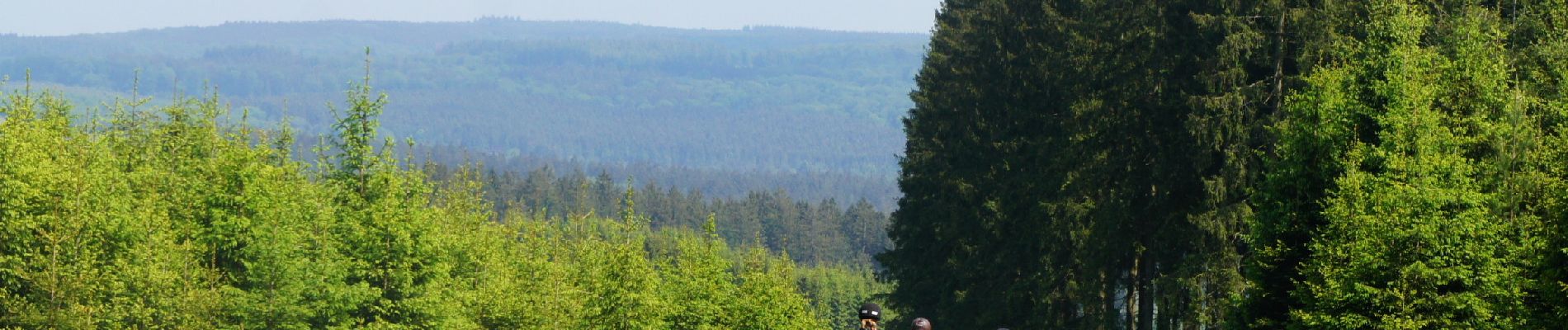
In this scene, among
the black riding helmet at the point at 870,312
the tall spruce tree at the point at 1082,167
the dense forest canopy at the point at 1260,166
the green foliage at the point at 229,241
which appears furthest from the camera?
the green foliage at the point at 229,241

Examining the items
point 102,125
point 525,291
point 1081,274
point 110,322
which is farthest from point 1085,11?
point 102,125

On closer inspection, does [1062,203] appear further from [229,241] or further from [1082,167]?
[229,241]

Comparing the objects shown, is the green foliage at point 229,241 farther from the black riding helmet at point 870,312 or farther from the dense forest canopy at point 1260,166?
the black riding helmet at point 870,312

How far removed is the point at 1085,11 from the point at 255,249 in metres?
18.5

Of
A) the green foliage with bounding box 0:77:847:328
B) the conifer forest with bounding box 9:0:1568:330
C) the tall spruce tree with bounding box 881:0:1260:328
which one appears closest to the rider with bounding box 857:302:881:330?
the conifer forest with bounding box 9:0:1568:330

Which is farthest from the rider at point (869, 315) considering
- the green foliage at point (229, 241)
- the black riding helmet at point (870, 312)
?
the green foliage at point (229, 241)

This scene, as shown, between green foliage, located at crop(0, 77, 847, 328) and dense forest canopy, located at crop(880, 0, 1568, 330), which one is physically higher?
dense forest canopy, located at crop(880, 0, 1568, 330)

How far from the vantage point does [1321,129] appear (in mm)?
26938

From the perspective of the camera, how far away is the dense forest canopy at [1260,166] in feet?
84.2

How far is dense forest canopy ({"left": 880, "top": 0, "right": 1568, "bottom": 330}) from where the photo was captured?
84.2ft

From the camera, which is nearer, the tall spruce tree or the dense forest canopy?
the dense forest canopy

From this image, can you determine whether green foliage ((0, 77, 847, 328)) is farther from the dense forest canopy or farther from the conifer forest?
the dense forest canopy

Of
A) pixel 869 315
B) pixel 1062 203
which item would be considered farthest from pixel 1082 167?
pixel 869 315

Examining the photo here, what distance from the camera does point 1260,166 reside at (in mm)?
32156
